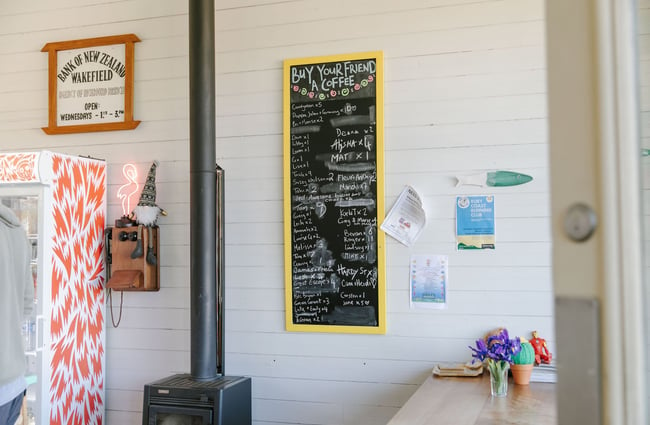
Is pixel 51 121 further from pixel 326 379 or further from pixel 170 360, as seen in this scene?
pixel 326 379

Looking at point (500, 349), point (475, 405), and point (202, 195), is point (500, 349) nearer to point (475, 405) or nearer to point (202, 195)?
point (475, 405)

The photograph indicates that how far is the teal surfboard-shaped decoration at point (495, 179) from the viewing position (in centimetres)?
344

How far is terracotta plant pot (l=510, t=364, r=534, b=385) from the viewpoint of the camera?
305 centimetres

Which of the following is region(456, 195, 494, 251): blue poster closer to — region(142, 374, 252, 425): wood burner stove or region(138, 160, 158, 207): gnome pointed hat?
region(142, 374, 252, 425): wood burner stove

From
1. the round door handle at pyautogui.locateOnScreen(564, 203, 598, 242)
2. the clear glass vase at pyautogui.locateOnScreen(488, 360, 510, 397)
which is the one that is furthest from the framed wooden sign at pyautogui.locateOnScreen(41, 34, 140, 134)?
the round door handle at pyautogui.locateOnScreen(564, 203, 598, 242)

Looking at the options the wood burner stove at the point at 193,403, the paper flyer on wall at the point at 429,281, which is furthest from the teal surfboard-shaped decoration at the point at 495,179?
the wood burner stove at the point at 193,403

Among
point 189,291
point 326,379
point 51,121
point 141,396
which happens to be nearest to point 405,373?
point 326,379

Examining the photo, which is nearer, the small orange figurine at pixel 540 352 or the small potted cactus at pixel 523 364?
the small potted cactus at pixel 523 364

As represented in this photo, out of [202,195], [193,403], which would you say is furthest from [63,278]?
[193,403]

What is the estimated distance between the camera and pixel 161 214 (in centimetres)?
402

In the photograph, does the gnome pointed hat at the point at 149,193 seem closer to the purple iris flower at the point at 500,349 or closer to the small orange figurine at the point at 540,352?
the purple iris flower at the point at 500,349

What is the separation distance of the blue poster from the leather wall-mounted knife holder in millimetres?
1805

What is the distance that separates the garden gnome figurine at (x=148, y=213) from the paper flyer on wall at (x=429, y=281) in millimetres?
1547

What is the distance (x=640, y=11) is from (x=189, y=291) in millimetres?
3549
